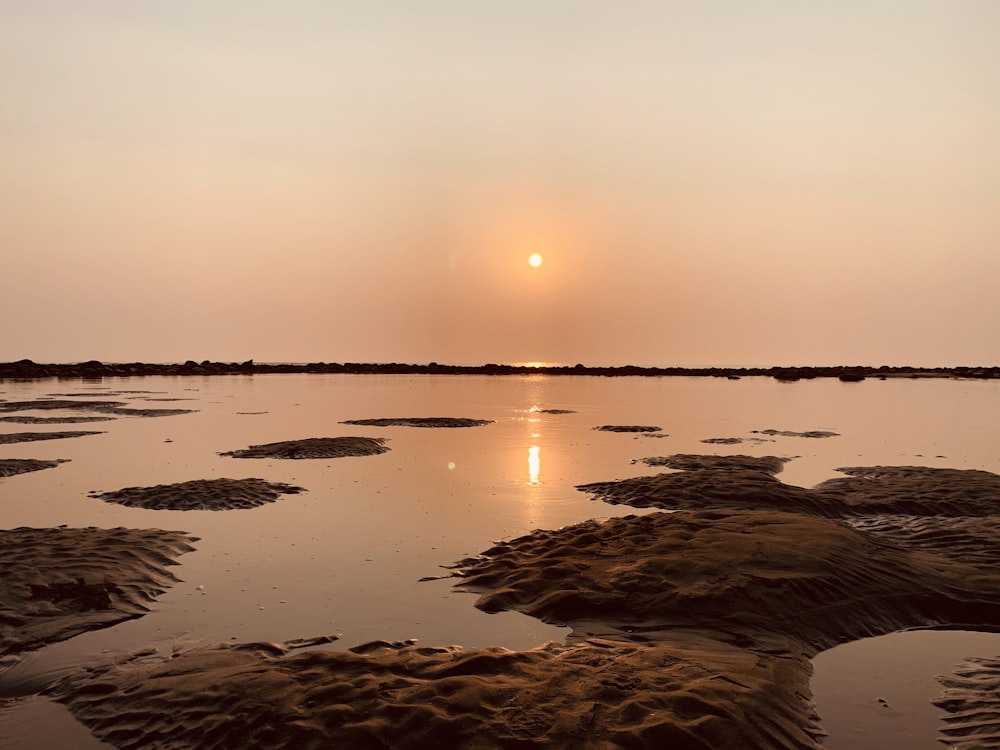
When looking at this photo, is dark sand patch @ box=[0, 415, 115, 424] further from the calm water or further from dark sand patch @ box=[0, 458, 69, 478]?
dark sand patch @ box=[0, 458, 69, 478]

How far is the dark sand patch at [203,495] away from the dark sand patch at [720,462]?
54.9 feet

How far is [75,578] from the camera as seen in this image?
511 inches

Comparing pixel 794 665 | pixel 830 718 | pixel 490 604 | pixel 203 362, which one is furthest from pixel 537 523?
pixel 203 362

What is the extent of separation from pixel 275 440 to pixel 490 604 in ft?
89.9

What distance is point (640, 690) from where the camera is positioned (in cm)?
809

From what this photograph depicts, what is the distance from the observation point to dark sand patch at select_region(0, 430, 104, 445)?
115ft

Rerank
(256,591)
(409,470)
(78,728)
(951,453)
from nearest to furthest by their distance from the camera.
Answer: (78,728) < (256,591) < (409,470) < (951,453)

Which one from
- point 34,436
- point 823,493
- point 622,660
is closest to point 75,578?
point 622,660

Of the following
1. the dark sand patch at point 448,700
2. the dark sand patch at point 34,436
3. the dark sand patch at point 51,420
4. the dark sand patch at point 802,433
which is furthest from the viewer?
the dark sand patch at point 51,420

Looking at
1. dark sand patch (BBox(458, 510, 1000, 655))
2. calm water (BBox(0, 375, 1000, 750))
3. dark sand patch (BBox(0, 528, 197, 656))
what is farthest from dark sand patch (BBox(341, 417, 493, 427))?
dark sand patch (BBox(458, 510, 1000, 655))

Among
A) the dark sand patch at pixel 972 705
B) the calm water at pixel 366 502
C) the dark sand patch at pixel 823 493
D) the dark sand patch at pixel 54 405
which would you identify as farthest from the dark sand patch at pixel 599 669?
the dark sand patch at pixel 54 405

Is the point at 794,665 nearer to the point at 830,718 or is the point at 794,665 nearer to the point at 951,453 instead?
the point at 830,718

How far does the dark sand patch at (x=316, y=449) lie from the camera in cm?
3194

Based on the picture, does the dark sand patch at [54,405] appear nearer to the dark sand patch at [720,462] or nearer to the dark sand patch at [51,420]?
the dark sand patch at [51,420]
